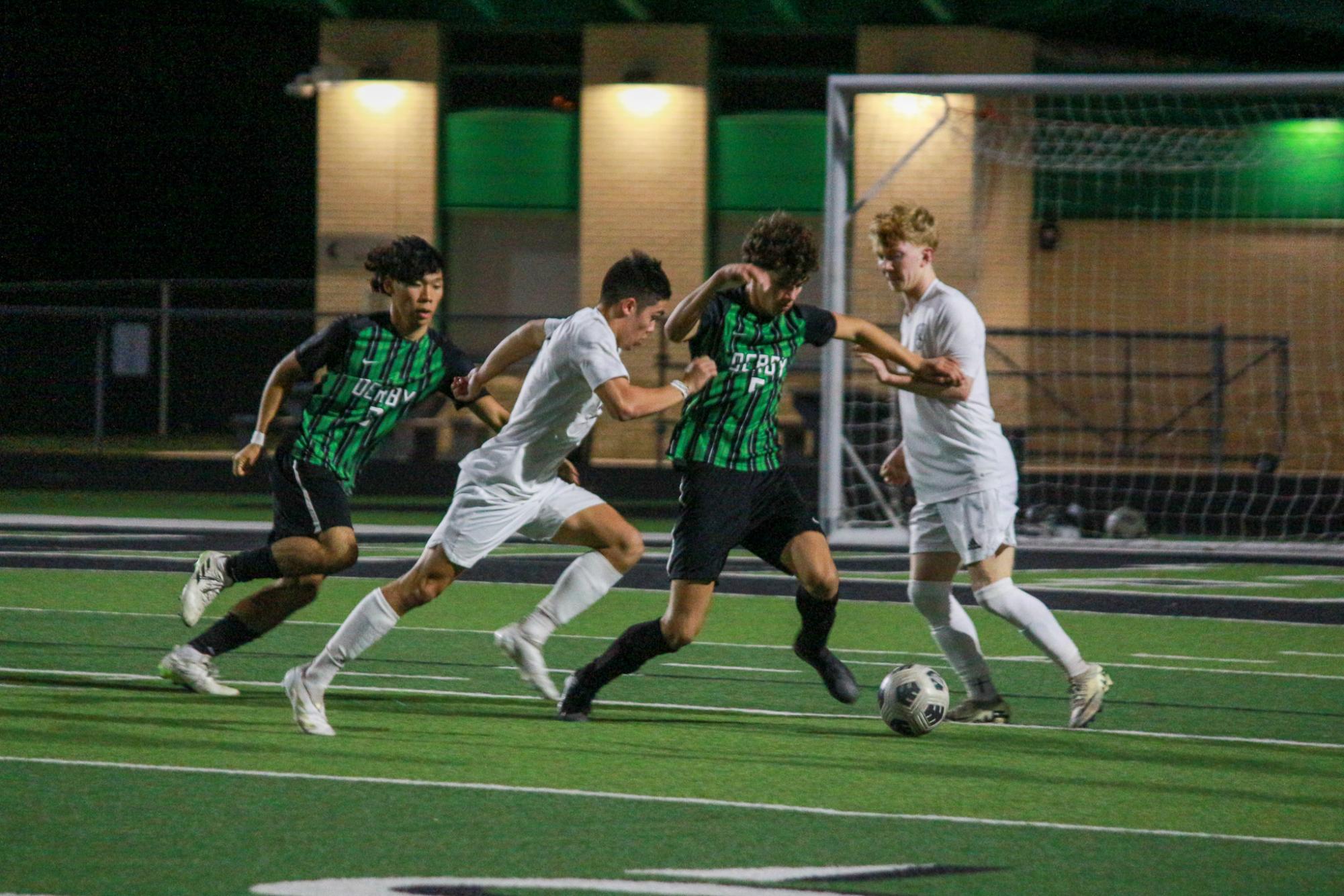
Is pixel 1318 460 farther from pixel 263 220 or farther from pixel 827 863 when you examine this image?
pixel 263 220

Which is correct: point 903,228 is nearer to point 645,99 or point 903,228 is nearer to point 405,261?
point 405,261

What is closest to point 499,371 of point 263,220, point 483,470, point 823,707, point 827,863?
point 483,470

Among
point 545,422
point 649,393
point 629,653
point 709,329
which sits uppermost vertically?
point 709,329

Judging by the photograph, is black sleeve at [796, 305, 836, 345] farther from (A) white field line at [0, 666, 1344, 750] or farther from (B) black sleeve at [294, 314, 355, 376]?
(B) black sleeve at [294, 314, 355, 376]

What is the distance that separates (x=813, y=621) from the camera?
294 inches

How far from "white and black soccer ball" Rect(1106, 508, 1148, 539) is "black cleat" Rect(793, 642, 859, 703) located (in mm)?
9638

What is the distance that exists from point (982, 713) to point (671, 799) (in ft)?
6.58

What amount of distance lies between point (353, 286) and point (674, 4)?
4847mm

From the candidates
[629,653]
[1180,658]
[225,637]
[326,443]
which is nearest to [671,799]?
[629,653]

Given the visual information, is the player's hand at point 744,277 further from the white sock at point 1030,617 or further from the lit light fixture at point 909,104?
the lit light fixture at point 909,104

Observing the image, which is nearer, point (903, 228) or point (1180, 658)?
point (903, 228)

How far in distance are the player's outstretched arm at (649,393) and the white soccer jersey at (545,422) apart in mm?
239

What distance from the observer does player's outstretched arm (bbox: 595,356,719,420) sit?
6453mm

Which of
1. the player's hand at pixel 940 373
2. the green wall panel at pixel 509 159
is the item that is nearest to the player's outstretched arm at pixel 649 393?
the player's hand at pixel 940 373
